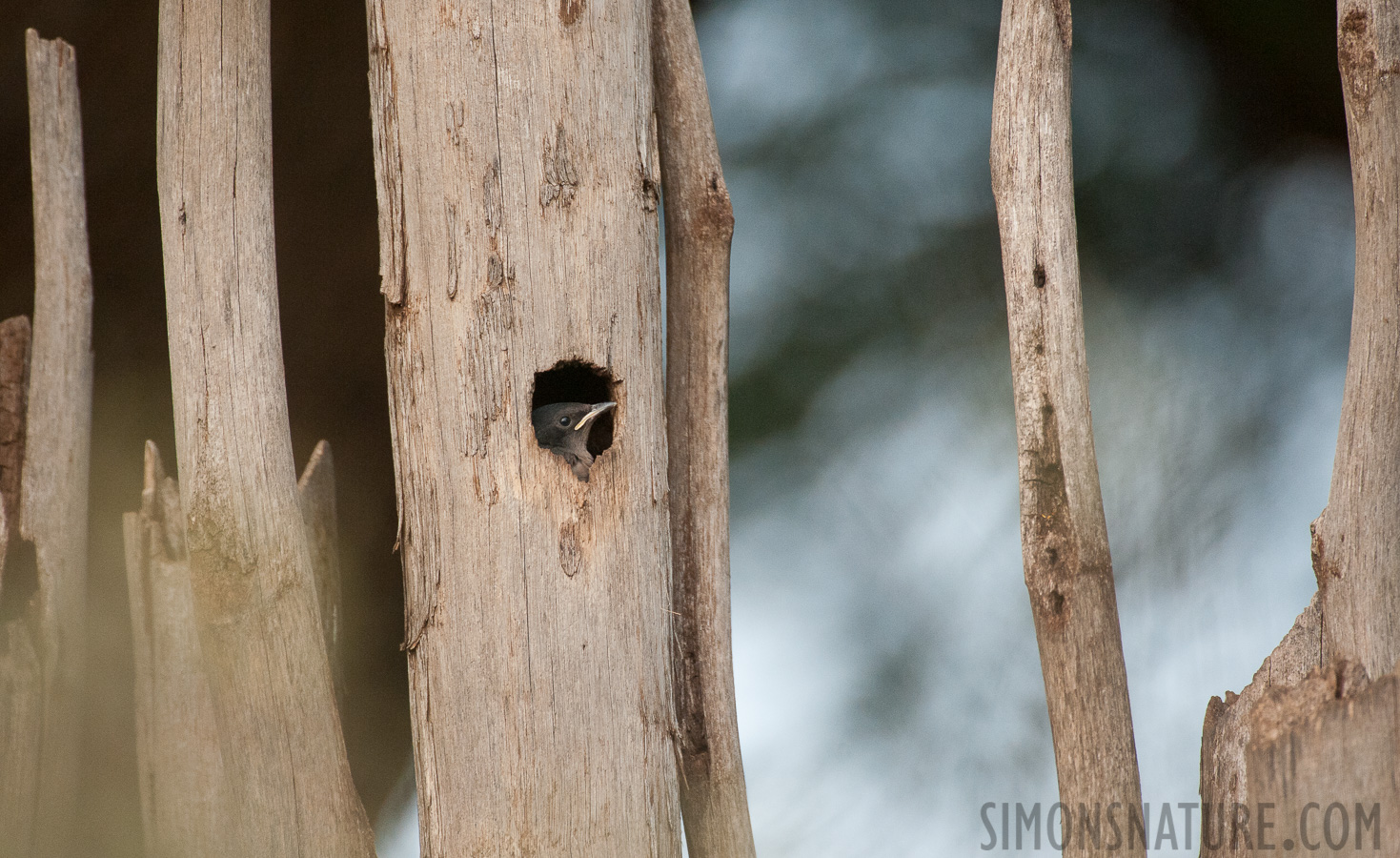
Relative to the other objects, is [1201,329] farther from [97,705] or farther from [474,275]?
[97,705]

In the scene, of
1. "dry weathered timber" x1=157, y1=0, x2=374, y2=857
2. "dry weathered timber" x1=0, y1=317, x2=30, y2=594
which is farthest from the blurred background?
"dry weathered timber" x1=157, y1=0, x2=374, y2=857

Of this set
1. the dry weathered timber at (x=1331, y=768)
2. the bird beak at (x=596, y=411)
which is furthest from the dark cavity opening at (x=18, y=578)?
the dry weathered timber at (x=1331, y=768)

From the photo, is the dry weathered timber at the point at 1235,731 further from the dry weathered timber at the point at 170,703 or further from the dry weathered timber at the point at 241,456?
the dry weathered timber at the point at 170,703

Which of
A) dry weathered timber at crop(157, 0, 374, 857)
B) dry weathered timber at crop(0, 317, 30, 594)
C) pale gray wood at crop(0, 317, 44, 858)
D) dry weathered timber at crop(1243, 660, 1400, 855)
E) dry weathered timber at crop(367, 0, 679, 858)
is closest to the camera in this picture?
dry weathered timber at crop(1243, 660, 1400, 855)

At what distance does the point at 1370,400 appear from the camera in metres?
2.57

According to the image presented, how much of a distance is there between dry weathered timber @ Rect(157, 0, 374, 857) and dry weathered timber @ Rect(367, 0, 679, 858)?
0.30 metres

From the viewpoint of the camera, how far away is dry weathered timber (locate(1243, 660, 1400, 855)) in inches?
78.4

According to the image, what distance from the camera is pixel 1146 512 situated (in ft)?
15.4

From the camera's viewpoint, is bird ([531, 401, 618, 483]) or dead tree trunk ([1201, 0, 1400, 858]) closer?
dead tree trunk ([1201, 0, 1400, 858])

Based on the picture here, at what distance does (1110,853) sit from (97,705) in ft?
10.4

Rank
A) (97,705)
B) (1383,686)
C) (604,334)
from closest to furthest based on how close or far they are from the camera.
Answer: (1383,686) → (604,334) → (97,705)

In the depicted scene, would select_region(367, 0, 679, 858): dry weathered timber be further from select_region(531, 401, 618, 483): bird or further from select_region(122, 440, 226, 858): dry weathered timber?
select_region(122, 440, 226, 858): dry weathered timber

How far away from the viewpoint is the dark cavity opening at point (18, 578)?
3.32 meters

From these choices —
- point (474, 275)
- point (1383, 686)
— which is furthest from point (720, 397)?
point (1383, 686)
